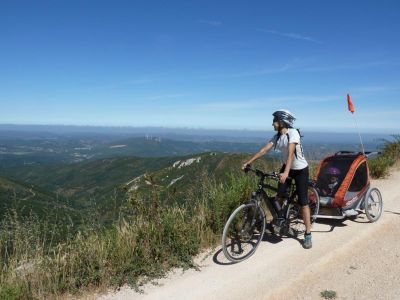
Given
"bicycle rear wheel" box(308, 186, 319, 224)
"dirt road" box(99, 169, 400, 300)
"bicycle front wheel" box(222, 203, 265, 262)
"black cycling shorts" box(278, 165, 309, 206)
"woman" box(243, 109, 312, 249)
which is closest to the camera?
"dirt road" box(99, 169, 400, 300)

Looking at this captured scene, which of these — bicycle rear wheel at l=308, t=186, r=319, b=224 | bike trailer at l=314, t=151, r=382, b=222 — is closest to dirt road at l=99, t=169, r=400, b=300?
bicycle rear wheel at l=308, t=186, r=319, b=224

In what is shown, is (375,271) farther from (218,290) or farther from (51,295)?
(51,295)

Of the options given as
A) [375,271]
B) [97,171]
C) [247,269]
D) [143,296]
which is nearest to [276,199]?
[247,269]

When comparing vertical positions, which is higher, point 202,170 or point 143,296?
point 202,170

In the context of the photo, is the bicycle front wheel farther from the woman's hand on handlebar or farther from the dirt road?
Result: the woman's hand on handlebar

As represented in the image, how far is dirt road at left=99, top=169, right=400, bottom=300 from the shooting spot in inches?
189

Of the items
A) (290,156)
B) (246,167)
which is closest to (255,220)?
(246,167)

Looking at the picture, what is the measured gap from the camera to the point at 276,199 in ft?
20.9

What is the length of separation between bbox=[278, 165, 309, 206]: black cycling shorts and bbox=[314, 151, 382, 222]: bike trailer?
1.24 meters

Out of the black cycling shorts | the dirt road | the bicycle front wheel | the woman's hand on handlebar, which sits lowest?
the dirt road

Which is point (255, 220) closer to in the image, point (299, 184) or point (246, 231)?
point (246, 231)

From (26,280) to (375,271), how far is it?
14.8ft

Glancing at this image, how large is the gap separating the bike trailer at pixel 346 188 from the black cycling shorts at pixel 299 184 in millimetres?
1239

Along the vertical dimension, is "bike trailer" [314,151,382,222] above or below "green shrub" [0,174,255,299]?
above
